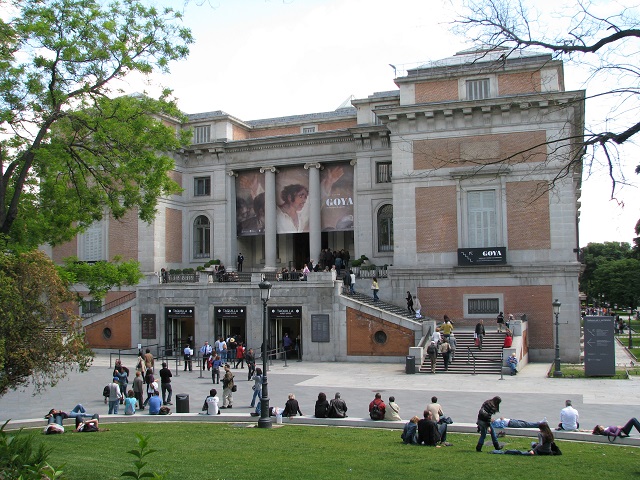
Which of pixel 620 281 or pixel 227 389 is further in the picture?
pixel 620 281

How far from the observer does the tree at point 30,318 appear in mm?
15359

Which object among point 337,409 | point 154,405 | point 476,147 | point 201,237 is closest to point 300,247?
point 201,237

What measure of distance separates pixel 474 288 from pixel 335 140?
1343 centimetres

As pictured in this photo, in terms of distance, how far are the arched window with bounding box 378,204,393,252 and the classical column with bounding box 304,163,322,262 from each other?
13.0 feet

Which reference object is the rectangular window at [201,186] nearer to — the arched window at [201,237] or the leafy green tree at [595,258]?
the arched window at [201,237]

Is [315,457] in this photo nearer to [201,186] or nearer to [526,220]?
[526,220]

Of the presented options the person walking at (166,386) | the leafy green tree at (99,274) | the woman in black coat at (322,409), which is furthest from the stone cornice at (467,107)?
the woman in black coat at (322,409)

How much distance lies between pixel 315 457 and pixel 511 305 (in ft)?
76.0

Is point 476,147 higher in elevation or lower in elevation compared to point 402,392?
higher

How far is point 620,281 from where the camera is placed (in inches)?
3509

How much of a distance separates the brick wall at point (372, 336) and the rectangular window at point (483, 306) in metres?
4.58

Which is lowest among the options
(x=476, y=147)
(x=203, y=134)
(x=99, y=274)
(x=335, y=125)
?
(x=99, y=274)

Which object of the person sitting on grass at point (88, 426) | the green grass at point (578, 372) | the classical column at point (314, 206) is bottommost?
the green grass at point (578, 372)

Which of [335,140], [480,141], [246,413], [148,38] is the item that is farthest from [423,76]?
[246,413]
